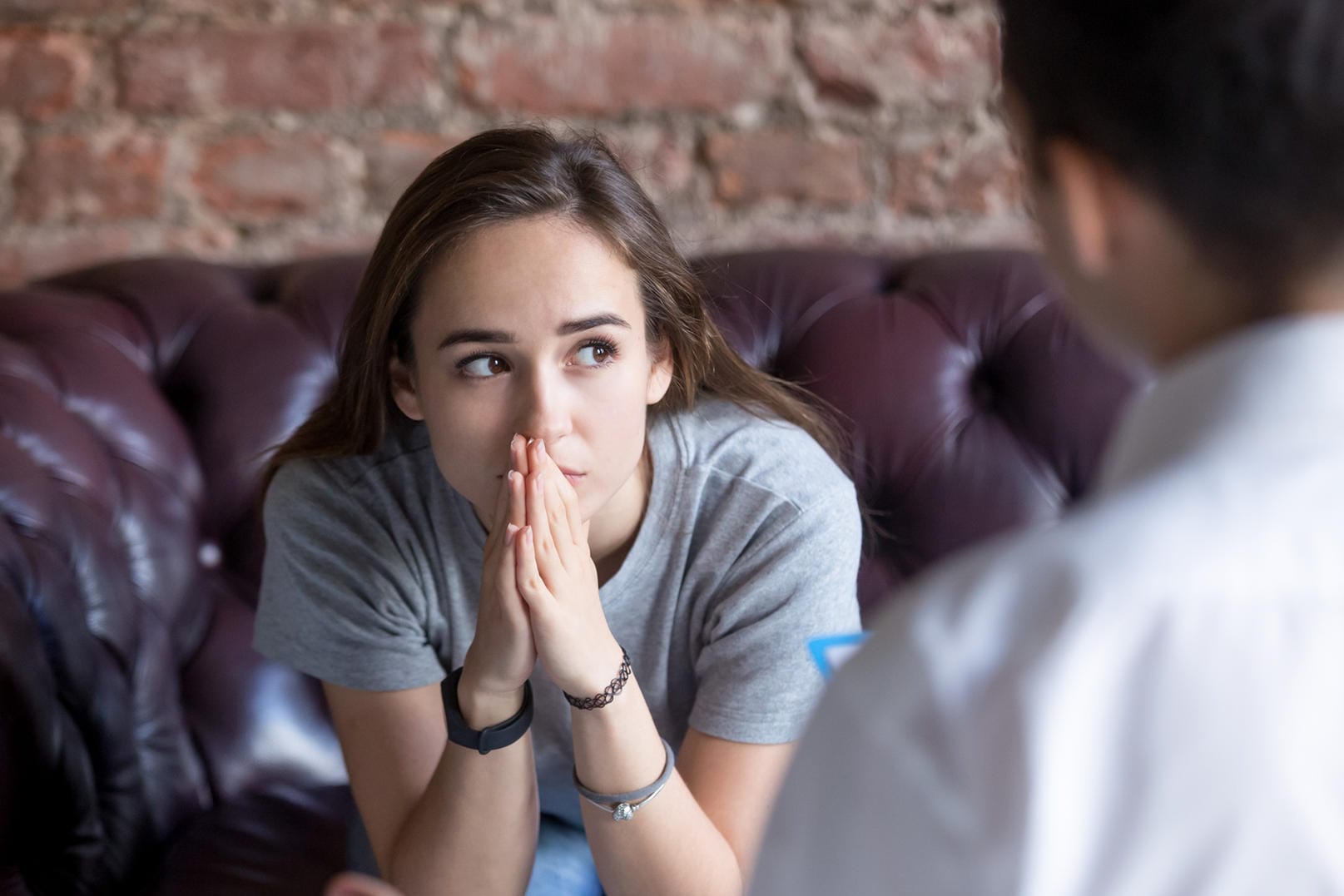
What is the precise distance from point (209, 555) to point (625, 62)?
84 cm

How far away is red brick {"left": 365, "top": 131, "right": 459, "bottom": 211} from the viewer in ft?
5.65

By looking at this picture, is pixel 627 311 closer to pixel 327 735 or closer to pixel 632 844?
pixel 632 844

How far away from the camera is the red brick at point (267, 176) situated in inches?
68.0

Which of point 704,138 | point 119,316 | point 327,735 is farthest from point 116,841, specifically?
point 704,138

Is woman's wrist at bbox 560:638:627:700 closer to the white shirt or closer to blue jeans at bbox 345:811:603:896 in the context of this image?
blue jeans at bbox 345:811:603:896

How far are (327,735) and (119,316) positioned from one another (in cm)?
56

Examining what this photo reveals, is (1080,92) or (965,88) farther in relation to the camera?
(965,88)

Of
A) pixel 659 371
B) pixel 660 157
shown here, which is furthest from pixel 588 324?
pixel 660 157

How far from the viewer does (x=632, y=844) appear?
946 millimetres

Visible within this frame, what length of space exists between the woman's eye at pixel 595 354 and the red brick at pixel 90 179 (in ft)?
3.31

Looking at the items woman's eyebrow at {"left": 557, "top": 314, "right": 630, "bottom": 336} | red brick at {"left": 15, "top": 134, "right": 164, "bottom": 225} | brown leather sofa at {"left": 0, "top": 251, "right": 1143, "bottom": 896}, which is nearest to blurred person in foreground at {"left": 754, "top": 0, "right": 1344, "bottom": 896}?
woman's eyebrow at {"left": 557, "top": 314, "right": 630, "bottom": 336}

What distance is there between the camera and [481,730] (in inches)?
38.5

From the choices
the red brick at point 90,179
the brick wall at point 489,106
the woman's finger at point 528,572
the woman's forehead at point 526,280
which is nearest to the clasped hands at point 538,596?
the woman's finger at point 528,572

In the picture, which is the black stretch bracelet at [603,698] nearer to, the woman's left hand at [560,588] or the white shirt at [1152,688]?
the woman's left hand at [560,588]
